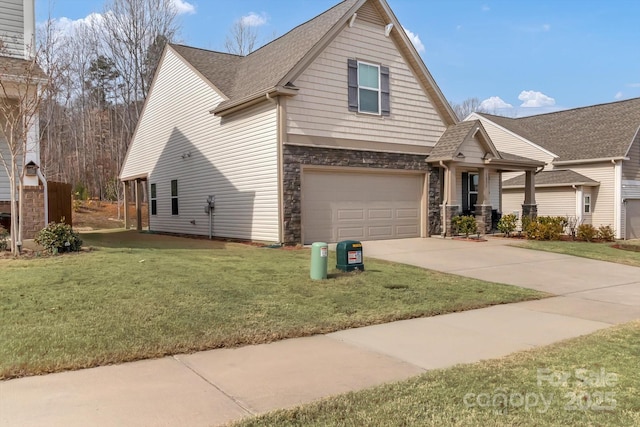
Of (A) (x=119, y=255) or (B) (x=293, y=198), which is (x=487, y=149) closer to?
(B) (x=293, y=198)

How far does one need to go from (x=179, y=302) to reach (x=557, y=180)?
2344 cm

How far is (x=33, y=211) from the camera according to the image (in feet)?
39.7

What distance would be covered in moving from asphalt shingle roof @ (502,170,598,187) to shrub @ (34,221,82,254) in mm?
22521

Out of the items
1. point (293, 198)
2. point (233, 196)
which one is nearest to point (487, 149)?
point (293, 198)

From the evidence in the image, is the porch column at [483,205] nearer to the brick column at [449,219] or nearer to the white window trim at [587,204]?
the brick column at [449,219]

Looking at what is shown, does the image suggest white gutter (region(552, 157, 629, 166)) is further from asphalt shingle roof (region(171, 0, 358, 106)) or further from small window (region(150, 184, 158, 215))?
small window (region(150, 184, 158, 215))

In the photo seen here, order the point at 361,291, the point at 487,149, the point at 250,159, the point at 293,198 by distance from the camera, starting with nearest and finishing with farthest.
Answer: the point at 361,291
the point at 293,198
the point at 250,159
the point at 487,149

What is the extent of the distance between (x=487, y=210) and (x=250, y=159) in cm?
936

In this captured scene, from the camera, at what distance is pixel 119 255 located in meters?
10.2

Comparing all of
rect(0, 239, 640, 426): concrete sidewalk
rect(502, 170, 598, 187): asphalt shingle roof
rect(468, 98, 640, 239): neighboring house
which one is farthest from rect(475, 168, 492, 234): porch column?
rect(0, 239, 640, 426): concrete sidewalk

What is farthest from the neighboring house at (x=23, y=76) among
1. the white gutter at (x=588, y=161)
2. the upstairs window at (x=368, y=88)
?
the white gutter at (x=588, y=161)

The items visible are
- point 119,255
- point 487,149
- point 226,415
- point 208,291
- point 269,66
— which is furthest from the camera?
point 487,149

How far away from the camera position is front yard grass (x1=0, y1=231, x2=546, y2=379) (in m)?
4.96

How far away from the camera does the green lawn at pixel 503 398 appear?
11.2 ft
